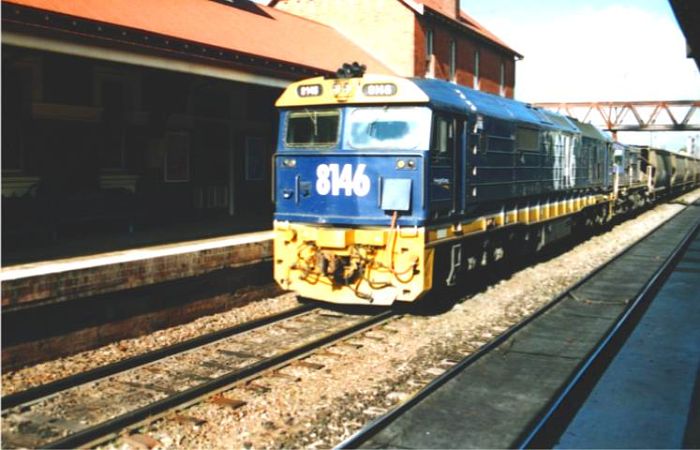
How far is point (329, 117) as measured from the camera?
9.83 metres

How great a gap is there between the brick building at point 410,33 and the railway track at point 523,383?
602 inches

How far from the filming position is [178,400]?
250 inches

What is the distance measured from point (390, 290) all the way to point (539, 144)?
258 inches

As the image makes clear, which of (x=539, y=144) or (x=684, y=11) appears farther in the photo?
(x=539, y=144)

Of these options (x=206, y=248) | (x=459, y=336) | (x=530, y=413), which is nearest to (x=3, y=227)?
(x=206, y=248)

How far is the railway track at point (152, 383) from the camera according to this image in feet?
19.1

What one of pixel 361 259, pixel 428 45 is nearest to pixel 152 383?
pixel 361 259

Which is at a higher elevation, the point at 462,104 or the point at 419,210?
the point at 462,104

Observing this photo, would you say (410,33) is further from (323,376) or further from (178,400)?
(178,400)

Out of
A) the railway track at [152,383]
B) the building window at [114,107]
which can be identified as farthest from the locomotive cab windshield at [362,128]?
the building window at [114,107]

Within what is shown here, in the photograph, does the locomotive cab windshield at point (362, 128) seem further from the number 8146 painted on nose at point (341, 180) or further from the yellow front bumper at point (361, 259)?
the yellow front bumper at point (361, 259)

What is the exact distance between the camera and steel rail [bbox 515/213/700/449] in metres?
5.70

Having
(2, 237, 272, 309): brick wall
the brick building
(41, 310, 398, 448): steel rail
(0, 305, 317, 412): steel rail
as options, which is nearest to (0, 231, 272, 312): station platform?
(2, 237, 272, 309): brick wall

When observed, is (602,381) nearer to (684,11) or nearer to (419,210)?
(419,210)
